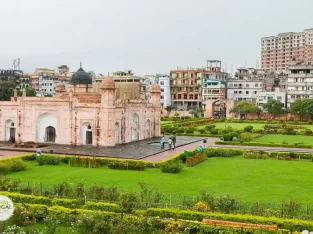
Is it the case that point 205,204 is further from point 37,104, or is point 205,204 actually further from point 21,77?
point 21,77

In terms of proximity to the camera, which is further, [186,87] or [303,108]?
[186,87]

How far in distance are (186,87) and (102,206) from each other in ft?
284

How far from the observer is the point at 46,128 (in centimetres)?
4028

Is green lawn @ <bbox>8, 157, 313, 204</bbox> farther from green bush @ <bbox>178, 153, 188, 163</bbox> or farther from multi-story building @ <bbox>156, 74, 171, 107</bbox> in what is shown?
multi-story building @ <bbox>156, 74, 171, 107</bbox>

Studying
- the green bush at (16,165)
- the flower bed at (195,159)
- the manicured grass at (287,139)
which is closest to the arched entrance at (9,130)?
the green bush at (16,165)

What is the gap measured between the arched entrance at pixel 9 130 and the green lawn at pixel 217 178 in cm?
1353

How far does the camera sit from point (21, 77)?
111 metres

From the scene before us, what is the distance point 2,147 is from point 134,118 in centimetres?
1288

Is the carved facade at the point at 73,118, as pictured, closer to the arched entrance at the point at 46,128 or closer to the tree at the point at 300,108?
the arched entrance at the point at 46,128

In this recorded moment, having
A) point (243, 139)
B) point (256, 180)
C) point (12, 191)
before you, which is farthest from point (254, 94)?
point (12, 191)

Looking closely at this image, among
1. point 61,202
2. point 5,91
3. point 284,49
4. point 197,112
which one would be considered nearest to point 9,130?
point 61,202

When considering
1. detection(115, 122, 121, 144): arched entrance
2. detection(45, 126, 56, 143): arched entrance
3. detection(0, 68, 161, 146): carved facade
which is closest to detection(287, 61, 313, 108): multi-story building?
detection(0, 68, 161, 146): carved facade

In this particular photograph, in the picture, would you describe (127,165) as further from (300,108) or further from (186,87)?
(186,87)

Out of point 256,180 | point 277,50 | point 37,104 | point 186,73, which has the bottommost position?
point 256,180
